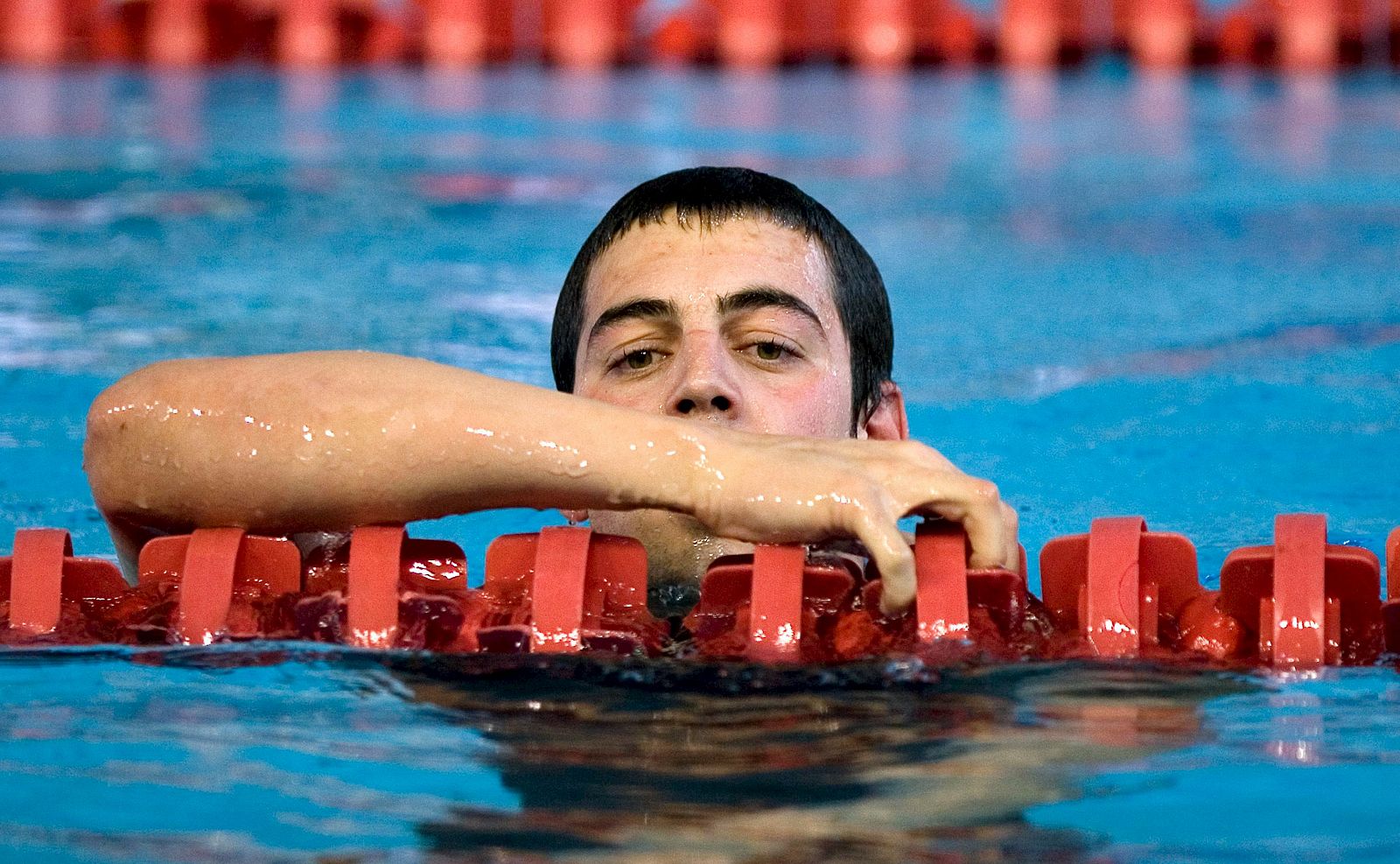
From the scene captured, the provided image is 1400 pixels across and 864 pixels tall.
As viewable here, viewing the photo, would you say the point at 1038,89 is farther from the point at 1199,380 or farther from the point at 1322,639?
the point at 1322,639

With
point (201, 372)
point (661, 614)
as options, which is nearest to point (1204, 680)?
point (661, 614)

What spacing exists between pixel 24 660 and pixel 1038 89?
841cm

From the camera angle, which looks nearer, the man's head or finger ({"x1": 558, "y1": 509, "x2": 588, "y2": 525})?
the man's head

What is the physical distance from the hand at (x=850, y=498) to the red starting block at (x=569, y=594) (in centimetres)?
13

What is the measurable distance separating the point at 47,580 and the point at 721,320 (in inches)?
35.9

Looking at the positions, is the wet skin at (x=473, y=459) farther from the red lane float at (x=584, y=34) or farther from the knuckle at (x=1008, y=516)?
the red lane float at (x=584, y=34)

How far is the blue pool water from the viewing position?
6.46 feet

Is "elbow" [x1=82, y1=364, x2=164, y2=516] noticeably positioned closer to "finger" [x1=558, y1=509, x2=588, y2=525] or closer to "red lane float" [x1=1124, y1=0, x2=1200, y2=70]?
"finger" [x1=558, y1=509, x2=588, y2=525]

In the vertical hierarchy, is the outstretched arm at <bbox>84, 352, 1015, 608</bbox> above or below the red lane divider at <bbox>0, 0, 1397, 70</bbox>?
below

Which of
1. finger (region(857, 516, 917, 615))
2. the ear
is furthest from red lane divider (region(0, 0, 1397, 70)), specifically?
finger (region(857, 516, 917, 615))

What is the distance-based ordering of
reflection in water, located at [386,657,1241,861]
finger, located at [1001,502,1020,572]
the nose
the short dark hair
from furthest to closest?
the short dark hair
the nose
finger, located at [1001,502,1020,572]
reflection in water, located at [386,657,1241,861]

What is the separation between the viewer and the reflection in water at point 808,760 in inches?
72.7

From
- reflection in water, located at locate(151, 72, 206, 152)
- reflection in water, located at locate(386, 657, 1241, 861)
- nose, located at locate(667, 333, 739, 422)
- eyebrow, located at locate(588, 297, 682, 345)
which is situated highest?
reflection in water, located at locate(151, 72, 206, 152)

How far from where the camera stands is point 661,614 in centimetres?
251
